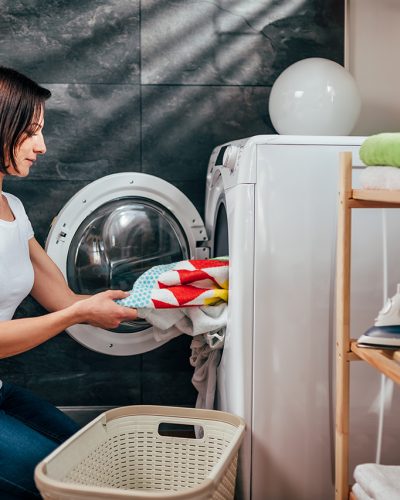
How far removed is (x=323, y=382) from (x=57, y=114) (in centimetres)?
137

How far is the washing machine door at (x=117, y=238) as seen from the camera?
2342mm

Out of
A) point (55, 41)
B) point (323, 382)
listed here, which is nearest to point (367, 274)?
point (323, 382)

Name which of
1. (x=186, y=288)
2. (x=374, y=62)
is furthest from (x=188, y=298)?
(x=374, y=62)

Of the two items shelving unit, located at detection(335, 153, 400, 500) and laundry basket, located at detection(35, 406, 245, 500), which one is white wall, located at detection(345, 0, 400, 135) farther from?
laundry basket, located at detection(35, 406, 245, 500)

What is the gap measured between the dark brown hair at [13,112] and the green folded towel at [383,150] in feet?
2.86

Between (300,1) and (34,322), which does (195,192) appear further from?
(34,322)

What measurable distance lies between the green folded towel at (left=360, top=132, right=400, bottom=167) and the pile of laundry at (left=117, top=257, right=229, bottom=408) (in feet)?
2.03

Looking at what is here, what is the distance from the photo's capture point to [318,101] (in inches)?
81.4

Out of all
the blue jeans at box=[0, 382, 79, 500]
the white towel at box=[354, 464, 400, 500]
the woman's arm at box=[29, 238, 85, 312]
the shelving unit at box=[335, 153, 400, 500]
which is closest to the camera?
the white towel at box=[354, 464, 400, 500]

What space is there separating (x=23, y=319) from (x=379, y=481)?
883 millimetres

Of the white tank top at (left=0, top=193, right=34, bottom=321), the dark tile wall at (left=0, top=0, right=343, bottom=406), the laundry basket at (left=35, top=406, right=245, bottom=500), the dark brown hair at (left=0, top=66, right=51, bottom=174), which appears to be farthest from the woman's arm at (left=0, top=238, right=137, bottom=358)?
the dark tile wall at (left=0, top=0, right=343, bottom=406)

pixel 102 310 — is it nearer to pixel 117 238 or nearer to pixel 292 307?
pixel 292 307

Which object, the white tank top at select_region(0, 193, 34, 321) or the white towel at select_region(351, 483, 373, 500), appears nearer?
the white towel at select_region(351, 483, 373, 500)

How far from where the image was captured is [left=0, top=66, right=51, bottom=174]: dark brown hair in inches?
69.2
